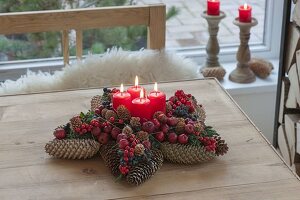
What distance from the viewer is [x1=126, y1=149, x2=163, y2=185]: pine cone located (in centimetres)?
110

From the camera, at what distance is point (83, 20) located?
6.11ft

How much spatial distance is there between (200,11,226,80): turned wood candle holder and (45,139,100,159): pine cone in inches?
41.0

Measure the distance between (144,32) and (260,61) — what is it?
1.62ft

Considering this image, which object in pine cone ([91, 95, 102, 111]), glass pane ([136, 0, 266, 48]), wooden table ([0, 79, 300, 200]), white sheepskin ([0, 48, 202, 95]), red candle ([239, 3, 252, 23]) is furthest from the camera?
glass pane ([136, 0, 266, 48])

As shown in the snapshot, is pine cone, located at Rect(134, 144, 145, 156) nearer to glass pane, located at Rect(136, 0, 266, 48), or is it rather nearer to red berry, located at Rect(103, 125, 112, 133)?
red berry, located at Rect(103, 125, 112, 133)

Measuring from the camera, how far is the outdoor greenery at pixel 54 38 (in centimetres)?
221

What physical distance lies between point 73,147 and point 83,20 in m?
0.76

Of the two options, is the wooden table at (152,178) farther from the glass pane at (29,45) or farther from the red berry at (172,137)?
the glass pane at (29,45)

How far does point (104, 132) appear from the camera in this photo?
122cm

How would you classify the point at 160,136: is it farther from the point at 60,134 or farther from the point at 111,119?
the point at 60,134

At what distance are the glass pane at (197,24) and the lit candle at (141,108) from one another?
3.89ft

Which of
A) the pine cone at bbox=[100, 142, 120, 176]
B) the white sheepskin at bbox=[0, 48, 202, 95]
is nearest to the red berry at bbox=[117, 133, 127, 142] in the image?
the pine cone at bbox=[100, 142, 120, 176]

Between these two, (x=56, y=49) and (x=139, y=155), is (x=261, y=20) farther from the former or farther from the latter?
(x=139, y=155)

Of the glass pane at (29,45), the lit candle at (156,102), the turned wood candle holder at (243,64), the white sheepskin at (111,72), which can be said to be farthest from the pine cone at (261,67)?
the lit candle at (156,102)
